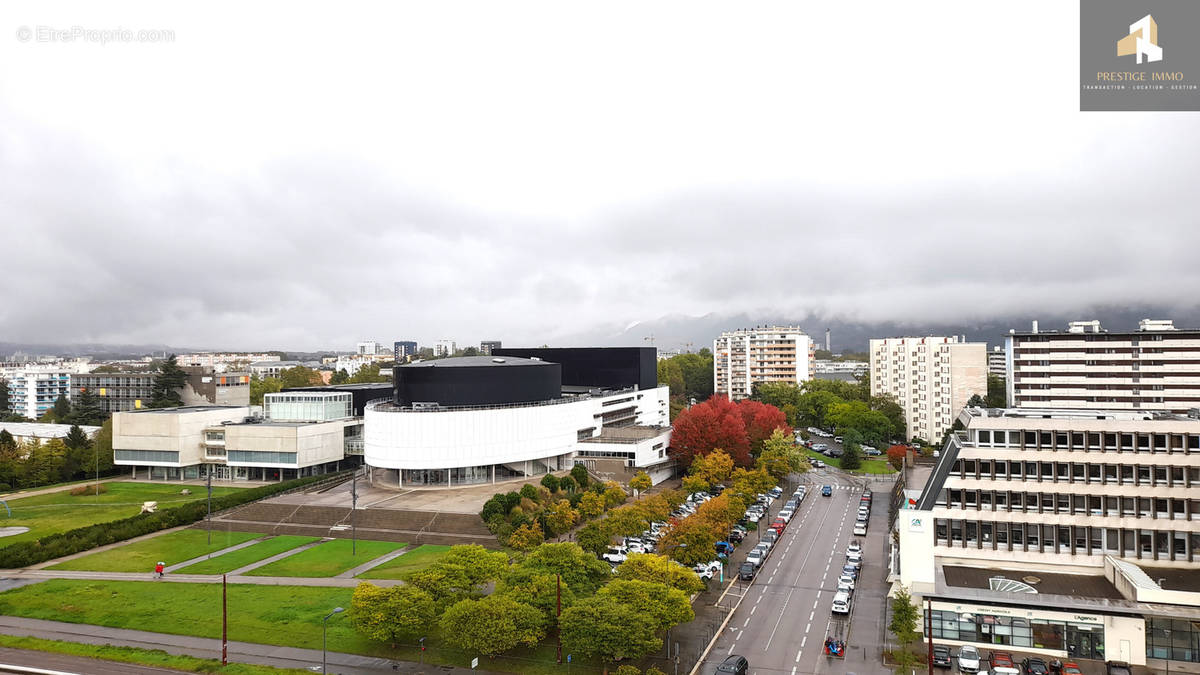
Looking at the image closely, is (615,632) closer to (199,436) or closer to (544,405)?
(544,405)

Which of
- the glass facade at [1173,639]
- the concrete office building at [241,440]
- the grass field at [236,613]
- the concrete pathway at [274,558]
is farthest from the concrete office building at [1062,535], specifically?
the concrete office building at [241,440]

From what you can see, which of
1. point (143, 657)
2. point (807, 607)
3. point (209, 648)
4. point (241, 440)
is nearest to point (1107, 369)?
point (807, 607)

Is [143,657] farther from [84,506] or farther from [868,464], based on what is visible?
[868,464]

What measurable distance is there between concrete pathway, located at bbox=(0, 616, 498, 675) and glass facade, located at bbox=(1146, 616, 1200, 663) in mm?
34515

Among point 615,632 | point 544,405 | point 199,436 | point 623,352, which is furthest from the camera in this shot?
point 623,352

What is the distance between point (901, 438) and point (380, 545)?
84.4 metres

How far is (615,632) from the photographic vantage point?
1261 inches

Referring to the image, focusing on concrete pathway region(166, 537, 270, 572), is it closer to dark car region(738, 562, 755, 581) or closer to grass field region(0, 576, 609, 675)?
grass field region(0, 576, 609, 675)

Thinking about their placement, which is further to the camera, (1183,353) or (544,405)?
(544,405)

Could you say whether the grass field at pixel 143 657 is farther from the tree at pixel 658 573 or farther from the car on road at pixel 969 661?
the car on road at pixel 969 661

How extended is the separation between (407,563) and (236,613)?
12188 millimetres

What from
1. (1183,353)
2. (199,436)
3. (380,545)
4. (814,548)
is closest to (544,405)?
(380,545)

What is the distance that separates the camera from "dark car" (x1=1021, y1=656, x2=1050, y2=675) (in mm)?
34188

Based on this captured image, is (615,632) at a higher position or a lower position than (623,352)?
lower
